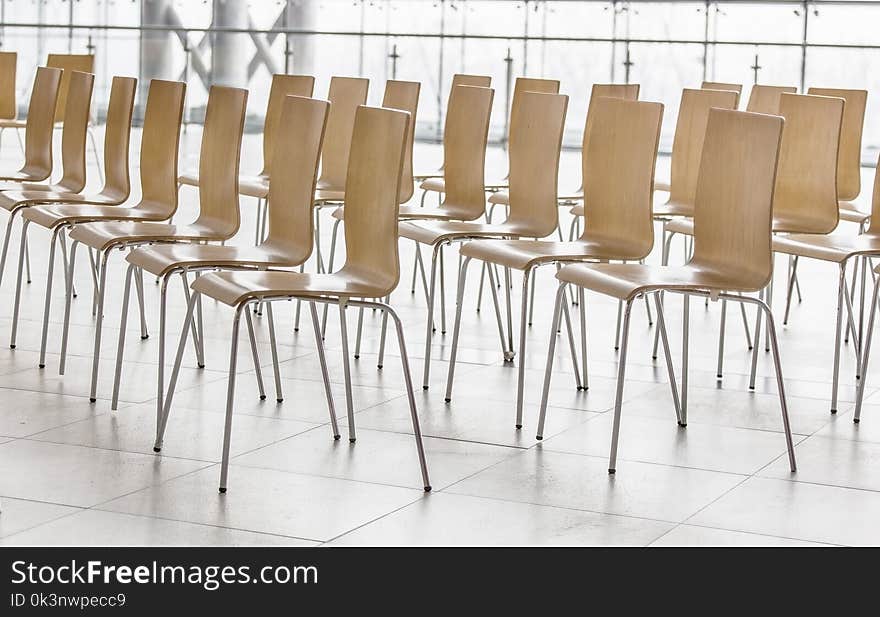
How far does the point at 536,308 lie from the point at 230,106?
6.64 feet

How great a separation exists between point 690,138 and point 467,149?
Result: 98 centimetres

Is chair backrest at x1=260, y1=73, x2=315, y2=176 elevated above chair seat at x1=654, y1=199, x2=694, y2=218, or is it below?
above

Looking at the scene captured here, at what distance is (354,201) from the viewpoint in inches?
150

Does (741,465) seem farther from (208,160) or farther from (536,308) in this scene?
(536,308)

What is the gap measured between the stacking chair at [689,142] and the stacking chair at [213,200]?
1.82 meters

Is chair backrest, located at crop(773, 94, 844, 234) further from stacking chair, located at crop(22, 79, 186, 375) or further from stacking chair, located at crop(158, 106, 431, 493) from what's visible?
stacking chair, located at crop(22, 79, 186, 375)

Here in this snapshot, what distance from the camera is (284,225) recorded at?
4129 mm

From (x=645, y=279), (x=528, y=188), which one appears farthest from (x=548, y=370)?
(x=528, y=188)

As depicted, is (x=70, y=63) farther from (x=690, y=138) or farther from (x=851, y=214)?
(x=851, y=214)

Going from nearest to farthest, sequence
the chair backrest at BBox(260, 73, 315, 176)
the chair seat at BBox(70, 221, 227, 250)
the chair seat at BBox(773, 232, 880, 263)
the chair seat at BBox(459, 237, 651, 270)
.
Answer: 1. the chair seat at BBox(459, 237, 651, 270)
2. the chair seat at BBox(70, 221, 227, 250)
3. the chair seat at BBox(773, 232, 880, 263)
4. the chair backrest at BBox(260, 73, 315, 176)

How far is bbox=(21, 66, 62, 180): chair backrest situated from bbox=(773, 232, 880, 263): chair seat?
3.04 metres

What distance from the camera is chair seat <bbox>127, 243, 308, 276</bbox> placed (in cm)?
390

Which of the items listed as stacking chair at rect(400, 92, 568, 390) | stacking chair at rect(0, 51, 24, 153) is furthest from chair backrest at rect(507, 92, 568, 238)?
stacking chair at rect(0, 51, 24, 153)
